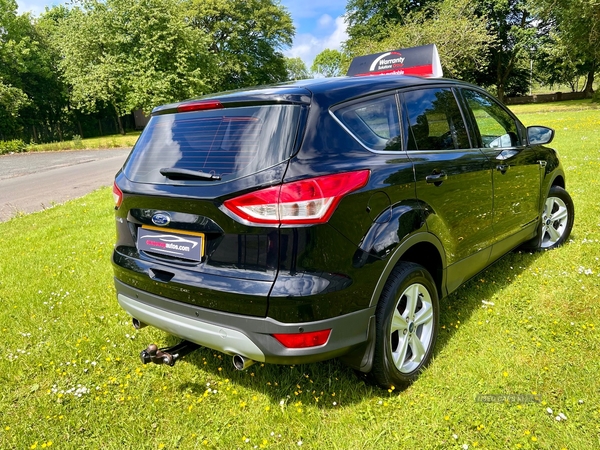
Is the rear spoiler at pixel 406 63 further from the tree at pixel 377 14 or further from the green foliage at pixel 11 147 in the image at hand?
the tree at pixel 377 14

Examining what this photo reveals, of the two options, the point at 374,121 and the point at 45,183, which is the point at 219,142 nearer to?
the point at 374,121

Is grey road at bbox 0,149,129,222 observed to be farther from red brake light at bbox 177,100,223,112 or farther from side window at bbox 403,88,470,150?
side window at bbox 403,88,470,150

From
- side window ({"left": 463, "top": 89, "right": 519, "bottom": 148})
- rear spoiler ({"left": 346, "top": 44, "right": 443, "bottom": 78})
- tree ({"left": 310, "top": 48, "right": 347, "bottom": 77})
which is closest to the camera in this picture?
side window ({"left": 463, "top": 89, "right": 519, "bottom": 148})

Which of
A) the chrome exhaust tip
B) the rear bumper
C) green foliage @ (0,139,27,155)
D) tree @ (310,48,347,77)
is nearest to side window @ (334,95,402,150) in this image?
the rear bumper

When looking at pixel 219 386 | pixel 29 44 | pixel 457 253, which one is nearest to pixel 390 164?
pixel 457 253

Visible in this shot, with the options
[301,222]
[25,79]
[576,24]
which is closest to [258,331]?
[301,222]

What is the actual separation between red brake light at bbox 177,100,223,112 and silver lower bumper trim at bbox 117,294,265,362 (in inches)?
47.6

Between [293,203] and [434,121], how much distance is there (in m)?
1.51

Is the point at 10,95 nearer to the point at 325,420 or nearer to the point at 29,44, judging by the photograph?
the point at 29,44

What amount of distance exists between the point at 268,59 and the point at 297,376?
50.6 meters

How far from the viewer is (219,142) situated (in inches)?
91.1

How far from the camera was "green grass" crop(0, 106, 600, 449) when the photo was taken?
2.33 metres

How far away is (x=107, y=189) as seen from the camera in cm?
1093

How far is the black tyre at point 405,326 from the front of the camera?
93.7 inches
